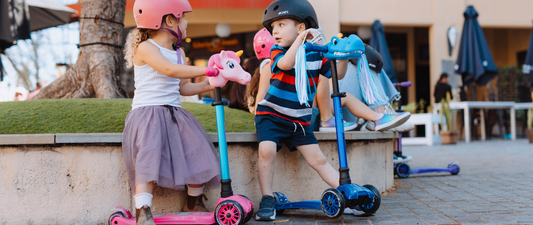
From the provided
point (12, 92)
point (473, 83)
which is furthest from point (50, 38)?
point (473, 83)

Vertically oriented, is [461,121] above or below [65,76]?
below

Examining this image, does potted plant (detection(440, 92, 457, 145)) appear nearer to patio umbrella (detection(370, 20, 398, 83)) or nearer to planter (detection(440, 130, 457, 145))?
planter (detection(440, 130, 457, 145))

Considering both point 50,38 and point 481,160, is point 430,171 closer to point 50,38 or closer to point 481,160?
point 481,160

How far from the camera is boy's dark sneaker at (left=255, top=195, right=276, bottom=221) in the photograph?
2.97 m

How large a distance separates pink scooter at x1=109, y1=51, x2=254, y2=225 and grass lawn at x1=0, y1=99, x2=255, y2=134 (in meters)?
0.78

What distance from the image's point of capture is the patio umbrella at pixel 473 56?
36.8ft

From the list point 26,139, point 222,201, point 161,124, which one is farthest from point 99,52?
point 222,201

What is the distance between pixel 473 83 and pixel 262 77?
10991mm

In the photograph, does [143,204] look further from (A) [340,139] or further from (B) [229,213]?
(A) [340,139]

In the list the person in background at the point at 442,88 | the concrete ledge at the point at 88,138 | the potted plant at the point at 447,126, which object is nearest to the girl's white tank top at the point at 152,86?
the concrete ledge at the point at 88,138

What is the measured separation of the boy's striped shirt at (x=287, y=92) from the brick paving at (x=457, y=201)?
2.35ft

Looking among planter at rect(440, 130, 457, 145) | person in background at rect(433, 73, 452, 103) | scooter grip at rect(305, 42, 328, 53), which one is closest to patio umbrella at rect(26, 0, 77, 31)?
scooter grip at rect(305, 42, 328, 53)

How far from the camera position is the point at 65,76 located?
4.98 m

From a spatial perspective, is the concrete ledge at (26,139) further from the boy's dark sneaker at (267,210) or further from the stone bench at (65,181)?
the boy's dark sneaker at (267,210)
